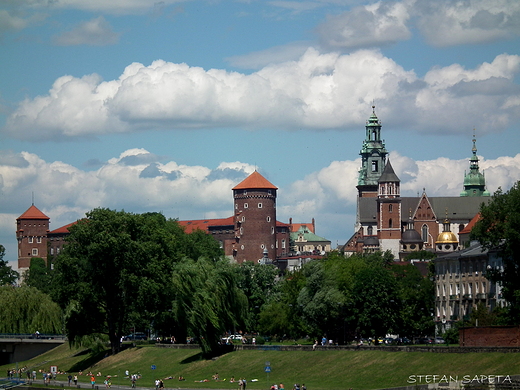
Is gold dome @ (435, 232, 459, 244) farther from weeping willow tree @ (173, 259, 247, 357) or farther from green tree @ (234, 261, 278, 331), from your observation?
weeping willow tree @ (173, 259, 247, 357)

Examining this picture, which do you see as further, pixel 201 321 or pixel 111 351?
pixel 111 351

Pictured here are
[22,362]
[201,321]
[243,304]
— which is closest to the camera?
[201,321]

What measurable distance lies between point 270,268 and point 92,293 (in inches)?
1166

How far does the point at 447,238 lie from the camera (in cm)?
19138

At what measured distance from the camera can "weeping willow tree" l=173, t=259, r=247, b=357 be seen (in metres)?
87.6

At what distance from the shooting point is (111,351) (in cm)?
10069

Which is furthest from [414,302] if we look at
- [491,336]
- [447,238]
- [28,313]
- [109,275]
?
[447,238]

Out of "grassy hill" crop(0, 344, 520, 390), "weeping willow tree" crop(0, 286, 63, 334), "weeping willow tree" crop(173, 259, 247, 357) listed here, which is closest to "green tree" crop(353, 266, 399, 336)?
"weeping willow tree" crop(173, 259, 247, 357)

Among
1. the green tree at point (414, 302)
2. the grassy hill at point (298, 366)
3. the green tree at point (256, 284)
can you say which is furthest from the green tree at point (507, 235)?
the green tree at point (256, 284)

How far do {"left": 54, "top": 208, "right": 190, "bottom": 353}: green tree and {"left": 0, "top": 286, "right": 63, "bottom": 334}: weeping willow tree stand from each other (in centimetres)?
1414

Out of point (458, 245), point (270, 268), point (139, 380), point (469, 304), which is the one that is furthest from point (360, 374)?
point (458, 245)

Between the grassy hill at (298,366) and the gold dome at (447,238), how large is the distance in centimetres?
10118

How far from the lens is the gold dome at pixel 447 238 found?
191 meters

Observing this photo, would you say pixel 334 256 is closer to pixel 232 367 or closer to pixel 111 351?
pixel 111 351
